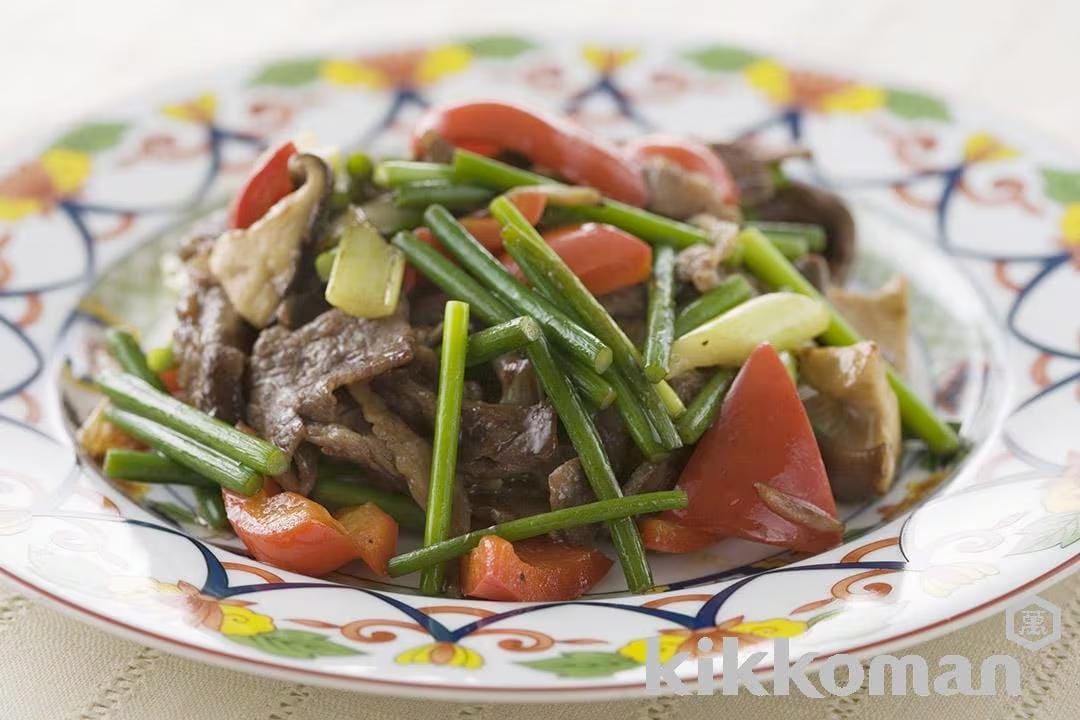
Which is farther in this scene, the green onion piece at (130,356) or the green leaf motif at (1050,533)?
the green onion piece at (130,356)

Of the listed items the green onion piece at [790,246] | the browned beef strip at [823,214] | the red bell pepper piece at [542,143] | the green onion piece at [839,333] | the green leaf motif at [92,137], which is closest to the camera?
the green onion piece at [839,333]

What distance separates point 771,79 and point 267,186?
103 inches

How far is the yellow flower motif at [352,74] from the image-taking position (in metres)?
5.72

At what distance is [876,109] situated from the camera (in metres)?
5.48

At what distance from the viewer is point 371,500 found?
3.66 m

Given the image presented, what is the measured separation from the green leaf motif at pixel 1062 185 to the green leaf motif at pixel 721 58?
4.96 ft

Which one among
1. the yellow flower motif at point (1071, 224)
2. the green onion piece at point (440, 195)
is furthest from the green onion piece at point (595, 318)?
the yellow flower motif at point (1071, 224)

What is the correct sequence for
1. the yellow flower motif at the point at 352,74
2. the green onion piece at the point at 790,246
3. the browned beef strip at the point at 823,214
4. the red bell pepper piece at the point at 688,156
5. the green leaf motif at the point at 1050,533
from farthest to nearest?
A: the yellow flower motif at the point at 352,74, the browned beef strip at the point at 823,214, the red bell pepper piece at the point at 688,156, the green onion piece at the point at 790,246, the green leaf motif at the point at 1050,533

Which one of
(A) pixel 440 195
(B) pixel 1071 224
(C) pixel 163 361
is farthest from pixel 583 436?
(B) pixel 1071 224

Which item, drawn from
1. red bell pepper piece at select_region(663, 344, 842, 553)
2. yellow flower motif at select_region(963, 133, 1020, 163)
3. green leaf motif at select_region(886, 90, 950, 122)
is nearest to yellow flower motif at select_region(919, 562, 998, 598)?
red bell pepper piece at select_region(663, 344, 842, 553)

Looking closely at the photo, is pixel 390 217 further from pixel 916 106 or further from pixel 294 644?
pixel 916 106

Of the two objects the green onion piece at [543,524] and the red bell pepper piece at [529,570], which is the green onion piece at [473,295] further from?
the red bell pepper piece at [529,570]

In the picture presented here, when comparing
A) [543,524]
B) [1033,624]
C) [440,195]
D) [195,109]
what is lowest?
[1033,624]

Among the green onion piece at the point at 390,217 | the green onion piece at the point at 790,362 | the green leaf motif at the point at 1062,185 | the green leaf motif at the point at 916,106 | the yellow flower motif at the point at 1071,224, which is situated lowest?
the yellow flower motif at the point at 1071,224
